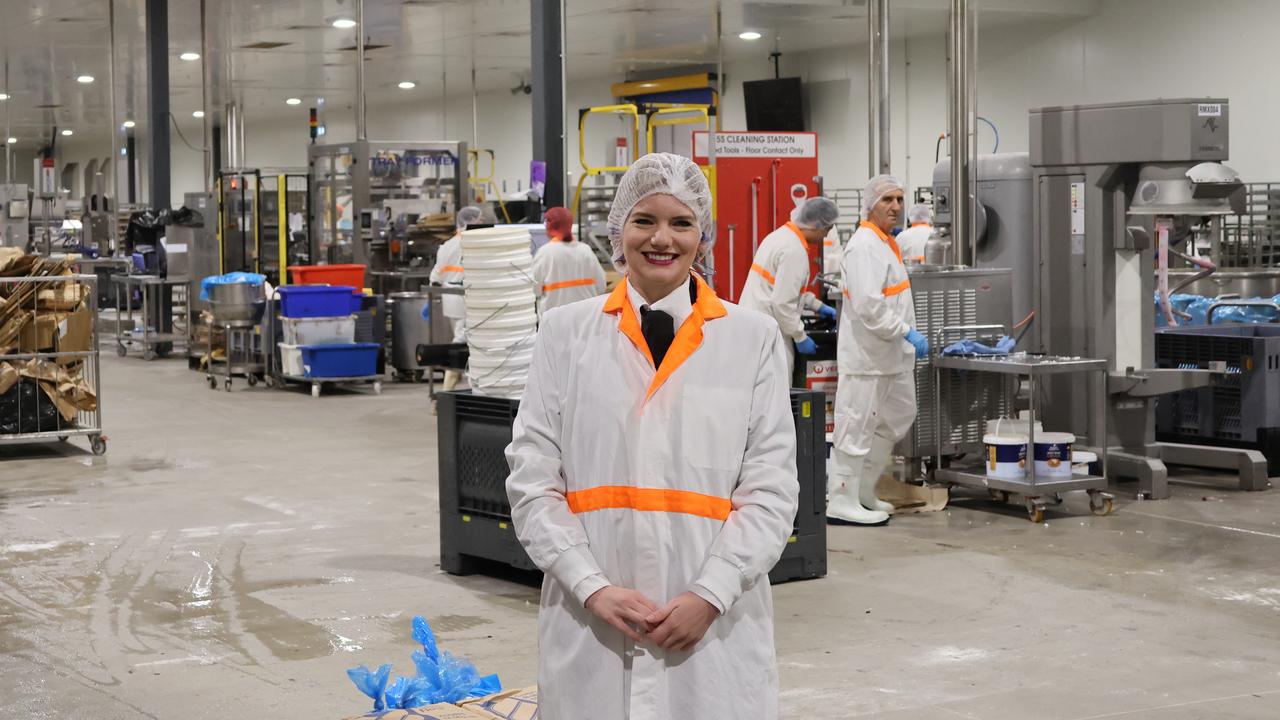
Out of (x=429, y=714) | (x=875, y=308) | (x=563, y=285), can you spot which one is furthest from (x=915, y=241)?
(x=429, y=714)

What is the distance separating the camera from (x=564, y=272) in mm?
9516

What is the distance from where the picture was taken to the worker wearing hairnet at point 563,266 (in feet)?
31.2

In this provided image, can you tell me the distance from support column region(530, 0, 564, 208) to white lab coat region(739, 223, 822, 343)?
290 cm

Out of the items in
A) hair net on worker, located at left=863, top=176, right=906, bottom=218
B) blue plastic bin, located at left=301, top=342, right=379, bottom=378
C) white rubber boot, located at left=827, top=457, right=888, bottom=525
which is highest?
hair net on worker, located at left=863, top=176, right=906, bottom=218

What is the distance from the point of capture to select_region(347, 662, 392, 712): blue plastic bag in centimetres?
338

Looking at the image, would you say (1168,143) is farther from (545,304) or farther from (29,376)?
(29,376)

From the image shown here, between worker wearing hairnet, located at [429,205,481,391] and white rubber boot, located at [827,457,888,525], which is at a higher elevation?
worker wearing hairnet, located at [429,205,481,391]

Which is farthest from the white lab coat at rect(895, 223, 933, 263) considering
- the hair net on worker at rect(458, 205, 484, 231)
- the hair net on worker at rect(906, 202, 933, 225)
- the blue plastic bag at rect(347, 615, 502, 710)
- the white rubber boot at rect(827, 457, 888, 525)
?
the blue plastic bag at rect(347, 615, 502, 710)

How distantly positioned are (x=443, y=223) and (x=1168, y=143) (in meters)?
8.48

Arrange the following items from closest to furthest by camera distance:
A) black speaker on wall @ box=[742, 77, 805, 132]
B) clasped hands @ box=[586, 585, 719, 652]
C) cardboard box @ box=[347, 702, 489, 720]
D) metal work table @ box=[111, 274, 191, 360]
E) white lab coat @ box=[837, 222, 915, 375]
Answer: clasped hands @ box=[586, 585, 719, 652]
cardboard box @ box=[347, 702, 489, 720]
white lab coat @ box=[837, 222, 915, 375]
metal work table @ box=[111, 274, 191, 360]
black speaker on wall @ box=[742, 77, 805, 132]

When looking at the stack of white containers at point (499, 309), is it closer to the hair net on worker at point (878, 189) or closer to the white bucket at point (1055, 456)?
the hair net on worker at point (878, 189)

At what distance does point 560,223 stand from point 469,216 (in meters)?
3.09

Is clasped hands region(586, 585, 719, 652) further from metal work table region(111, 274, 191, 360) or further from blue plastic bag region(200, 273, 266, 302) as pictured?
metal work table region(111, 274, 191, 360)

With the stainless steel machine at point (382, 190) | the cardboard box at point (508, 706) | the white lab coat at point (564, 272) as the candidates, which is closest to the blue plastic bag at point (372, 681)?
the cardboard box at point (508, 706)
